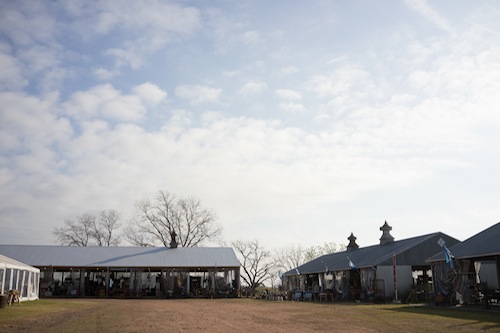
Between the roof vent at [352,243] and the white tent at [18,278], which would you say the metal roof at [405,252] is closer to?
the roof vent at [352,243]

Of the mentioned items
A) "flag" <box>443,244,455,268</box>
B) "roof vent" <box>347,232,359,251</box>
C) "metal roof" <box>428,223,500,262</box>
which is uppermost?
"roof vent" <box>347,232,359,251</box>

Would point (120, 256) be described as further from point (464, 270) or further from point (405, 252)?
point (464, 270)

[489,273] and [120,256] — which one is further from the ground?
[120,256]

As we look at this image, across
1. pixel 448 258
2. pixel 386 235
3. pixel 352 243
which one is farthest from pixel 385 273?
pixel 352 243

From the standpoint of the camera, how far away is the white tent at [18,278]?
2563cm

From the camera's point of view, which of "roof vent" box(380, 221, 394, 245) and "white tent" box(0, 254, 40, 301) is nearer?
"white tent" box(0, 254, 40, 301)

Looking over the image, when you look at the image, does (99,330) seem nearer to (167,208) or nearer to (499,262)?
(499,262)

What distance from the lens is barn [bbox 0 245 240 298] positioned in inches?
1601

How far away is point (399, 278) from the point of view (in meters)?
30.2

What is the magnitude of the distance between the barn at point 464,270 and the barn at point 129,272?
20301 mm

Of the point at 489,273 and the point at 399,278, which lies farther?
the point at 399,278

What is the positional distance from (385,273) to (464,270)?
7.11 metres

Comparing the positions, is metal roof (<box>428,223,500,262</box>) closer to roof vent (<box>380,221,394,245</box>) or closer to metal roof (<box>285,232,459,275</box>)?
metal roof (<box>285,232,459,275</box>)

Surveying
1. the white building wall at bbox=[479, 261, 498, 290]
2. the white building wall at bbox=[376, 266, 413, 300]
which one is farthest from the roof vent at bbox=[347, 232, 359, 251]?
the white building wall at bbox=[479, 261, 498, 290]
